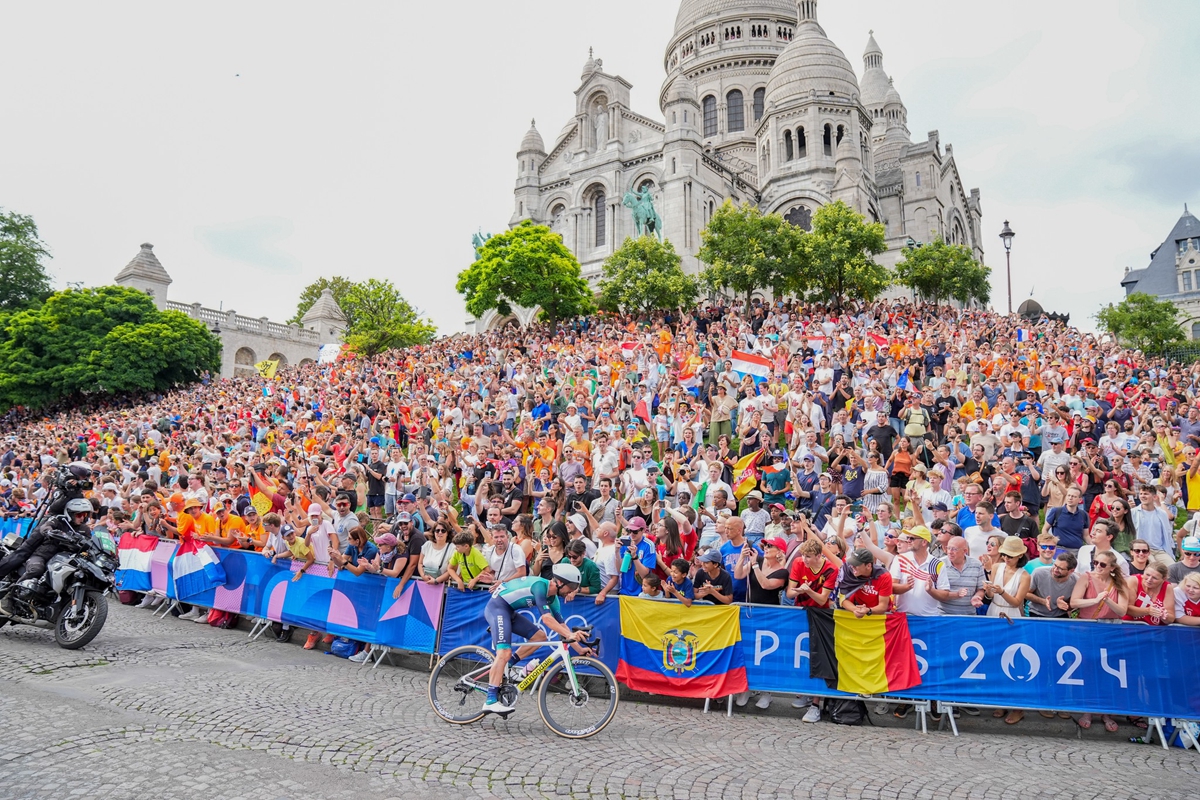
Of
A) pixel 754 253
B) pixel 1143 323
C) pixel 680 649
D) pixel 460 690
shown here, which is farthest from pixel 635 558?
pixel 1143 323

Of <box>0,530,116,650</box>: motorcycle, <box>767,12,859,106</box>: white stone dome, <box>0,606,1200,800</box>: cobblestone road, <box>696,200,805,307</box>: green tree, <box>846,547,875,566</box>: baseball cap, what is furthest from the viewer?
<box>767,12,859,106</box>: white stone dome

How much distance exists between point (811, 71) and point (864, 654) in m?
54.5

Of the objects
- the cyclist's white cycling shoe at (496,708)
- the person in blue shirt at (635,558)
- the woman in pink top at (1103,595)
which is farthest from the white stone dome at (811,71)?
the cyclist's white cycling shoe at (496,708)

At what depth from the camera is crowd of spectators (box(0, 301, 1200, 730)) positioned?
7.57 m

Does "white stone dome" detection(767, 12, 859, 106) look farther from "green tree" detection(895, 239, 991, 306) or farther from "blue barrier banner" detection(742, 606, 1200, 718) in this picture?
"blue barrier banner" detection(742, 606, 1200, 718)

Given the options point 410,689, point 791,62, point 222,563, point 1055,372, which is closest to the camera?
point 410,689

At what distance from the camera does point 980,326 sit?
2356 centimetres

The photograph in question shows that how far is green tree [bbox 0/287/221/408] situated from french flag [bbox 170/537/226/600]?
1399 inches

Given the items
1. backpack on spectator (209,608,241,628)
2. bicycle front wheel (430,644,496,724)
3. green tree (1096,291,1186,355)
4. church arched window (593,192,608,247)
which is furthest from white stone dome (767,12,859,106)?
bicycle front wheel (430,644,496,724)

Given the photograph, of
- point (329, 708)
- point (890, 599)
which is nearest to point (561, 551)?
point (329, 708)

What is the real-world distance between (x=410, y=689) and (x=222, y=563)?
175 inches

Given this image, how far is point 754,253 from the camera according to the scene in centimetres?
3609

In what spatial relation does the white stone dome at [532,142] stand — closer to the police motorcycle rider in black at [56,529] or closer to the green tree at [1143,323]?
the green tree at [1143,323]

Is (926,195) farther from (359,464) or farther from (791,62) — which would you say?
(359,464)
